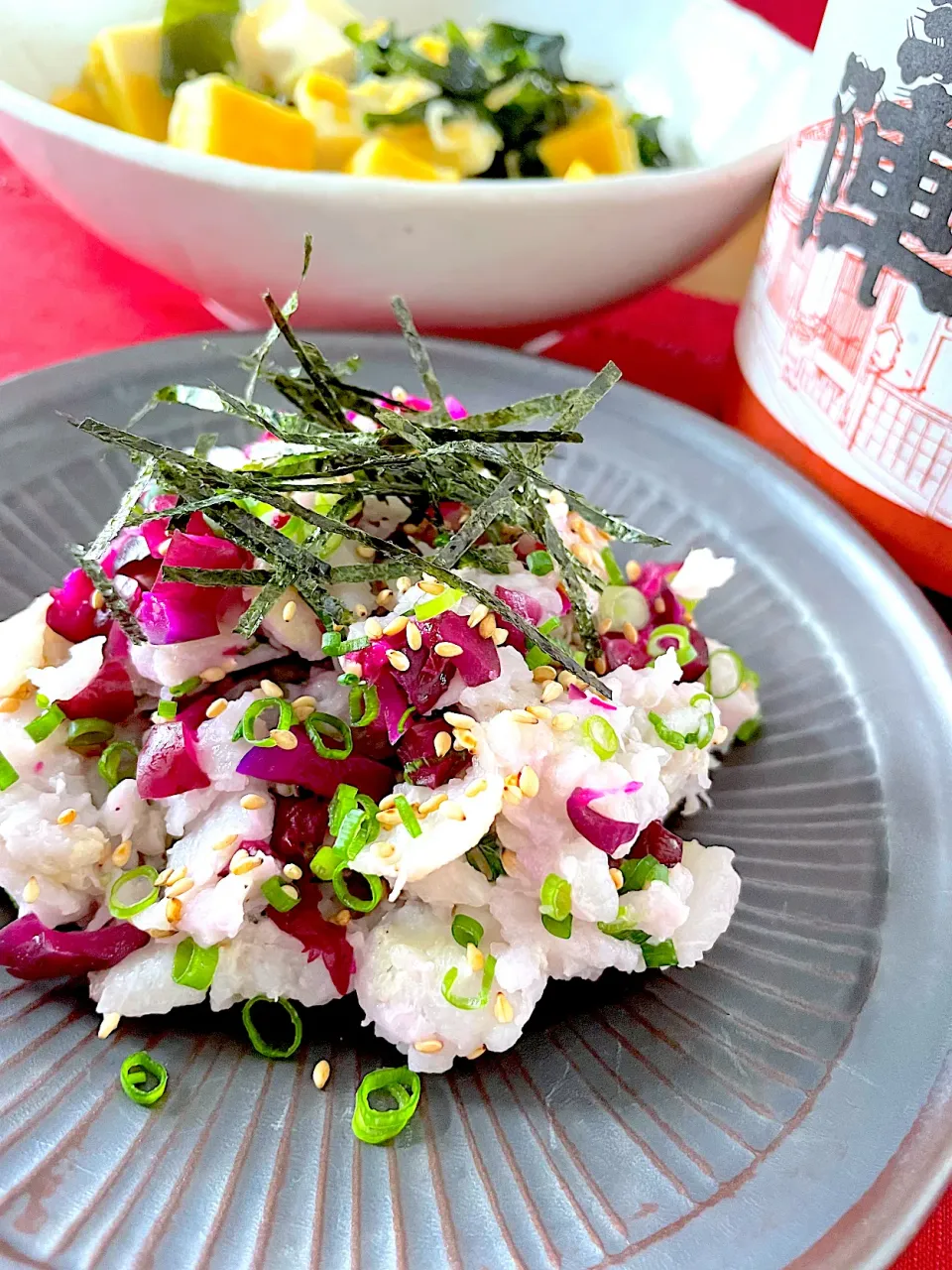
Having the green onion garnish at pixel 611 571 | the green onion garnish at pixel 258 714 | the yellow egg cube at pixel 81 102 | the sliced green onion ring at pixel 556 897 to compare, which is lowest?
the sliced green onion ring at pixel 556 897

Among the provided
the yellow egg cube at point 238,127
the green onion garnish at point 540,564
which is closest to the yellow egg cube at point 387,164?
the yellow egg cube at point 238,127

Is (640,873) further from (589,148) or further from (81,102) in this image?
(81,102)

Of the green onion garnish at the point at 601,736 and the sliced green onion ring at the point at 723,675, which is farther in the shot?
the sliced green onion ring at the point at 723,675

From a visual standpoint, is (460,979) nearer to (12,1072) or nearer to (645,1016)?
(645,1016)

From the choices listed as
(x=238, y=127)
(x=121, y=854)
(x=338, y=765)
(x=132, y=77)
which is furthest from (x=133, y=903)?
(x=132, y=77)

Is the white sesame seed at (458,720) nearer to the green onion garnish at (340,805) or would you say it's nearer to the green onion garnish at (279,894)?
the green onion garnish at (340,805)

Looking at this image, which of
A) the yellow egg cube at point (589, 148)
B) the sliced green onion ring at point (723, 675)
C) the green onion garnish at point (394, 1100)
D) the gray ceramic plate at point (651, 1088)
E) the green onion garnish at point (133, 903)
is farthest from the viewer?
the yellow egg cube at point (589, 148)

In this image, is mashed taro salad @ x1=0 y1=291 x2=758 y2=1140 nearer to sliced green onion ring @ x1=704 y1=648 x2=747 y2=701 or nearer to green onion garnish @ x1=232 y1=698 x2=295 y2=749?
green onion garnish @ x1=232 y1=698 x2=295 y2=749
